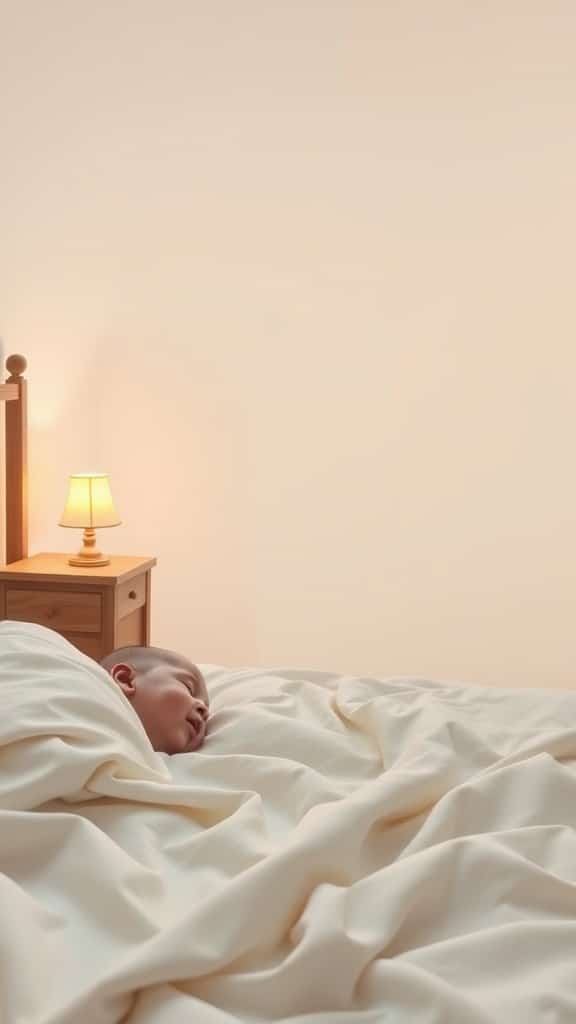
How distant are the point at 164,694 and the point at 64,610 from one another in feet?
4.78

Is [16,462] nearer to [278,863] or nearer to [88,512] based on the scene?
[88,512]

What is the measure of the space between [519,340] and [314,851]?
8.96 ft

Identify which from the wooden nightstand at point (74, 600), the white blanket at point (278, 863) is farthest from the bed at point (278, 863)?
the wooden nightstand at point (74, 600)

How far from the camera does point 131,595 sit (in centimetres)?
350

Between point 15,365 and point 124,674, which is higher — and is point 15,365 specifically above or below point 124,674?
above

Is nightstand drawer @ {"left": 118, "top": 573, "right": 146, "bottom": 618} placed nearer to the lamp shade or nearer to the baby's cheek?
the lamp shade

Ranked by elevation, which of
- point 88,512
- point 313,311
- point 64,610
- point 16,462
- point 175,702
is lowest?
point 64,610

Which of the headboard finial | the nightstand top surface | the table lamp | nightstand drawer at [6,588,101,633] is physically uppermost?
the headboard finial

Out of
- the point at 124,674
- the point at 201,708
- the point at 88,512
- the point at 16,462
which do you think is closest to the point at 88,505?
the point at 88,512

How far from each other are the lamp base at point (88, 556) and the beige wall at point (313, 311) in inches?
20.4

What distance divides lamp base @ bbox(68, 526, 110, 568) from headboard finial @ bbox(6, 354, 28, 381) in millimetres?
498

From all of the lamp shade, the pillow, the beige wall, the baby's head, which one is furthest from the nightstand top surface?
the pillow

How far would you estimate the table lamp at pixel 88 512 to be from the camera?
3469 millimetres

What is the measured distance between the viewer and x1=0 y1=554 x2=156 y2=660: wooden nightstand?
3.31 metres
